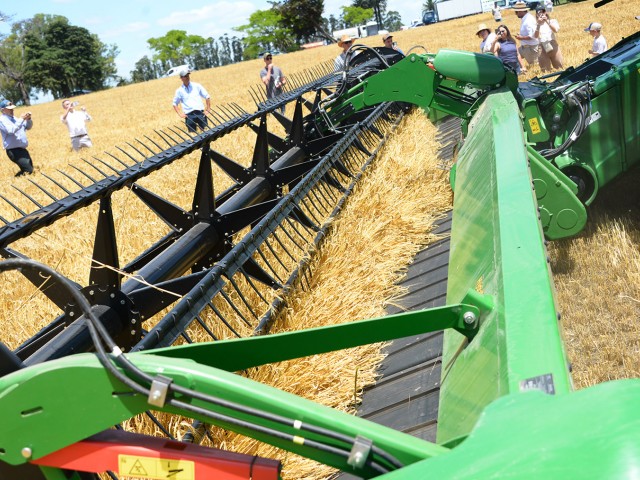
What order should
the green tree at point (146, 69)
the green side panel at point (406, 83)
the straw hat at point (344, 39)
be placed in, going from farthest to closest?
1. the green tree at point (146, 69)
2. the straw hat at point (344, 39)
3. the green side panel at point (406, 83)

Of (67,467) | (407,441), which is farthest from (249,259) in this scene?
(407,441)

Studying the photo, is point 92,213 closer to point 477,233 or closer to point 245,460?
point 477,233

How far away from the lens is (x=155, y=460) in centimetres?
154

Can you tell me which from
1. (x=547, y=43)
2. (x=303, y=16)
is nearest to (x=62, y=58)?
(x=303, y=16)

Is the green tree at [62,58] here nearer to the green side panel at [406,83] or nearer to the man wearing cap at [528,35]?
the man wearing cap at [528,35]

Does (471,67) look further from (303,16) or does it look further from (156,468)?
(303,16)

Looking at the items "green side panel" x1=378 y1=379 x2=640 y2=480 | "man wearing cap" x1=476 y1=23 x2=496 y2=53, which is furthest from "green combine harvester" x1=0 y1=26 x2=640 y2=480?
"man wearing cap" x1=476 y1=23 x2=496 y2=53

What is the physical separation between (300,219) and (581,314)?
2.03 m

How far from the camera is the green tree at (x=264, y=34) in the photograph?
109188 millimetres

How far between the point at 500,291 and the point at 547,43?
14357 millimetres

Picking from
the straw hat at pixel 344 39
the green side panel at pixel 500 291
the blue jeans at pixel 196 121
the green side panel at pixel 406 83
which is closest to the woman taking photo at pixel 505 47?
the straw hat at pixel 344 39

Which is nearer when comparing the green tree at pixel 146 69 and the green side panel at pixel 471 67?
the green side panel at pixel 471 67

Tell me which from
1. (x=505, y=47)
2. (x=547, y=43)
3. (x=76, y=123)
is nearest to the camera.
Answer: (x=505, y=47)

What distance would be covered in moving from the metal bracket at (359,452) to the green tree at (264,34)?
108 m
